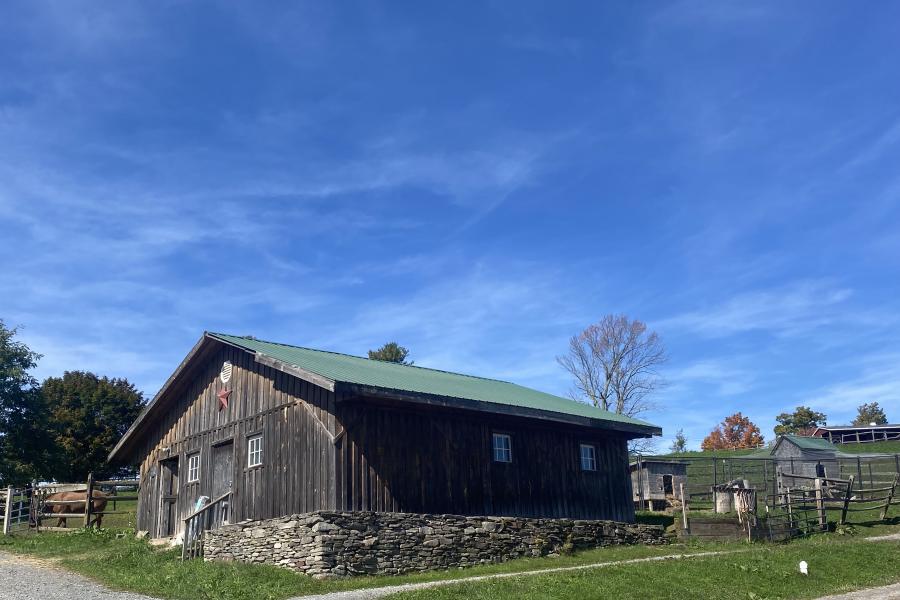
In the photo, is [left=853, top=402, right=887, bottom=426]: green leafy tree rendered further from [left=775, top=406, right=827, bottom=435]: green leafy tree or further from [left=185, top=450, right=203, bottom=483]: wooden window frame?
[left=185, top=450, right=203, bottom=483]: wooden window frame

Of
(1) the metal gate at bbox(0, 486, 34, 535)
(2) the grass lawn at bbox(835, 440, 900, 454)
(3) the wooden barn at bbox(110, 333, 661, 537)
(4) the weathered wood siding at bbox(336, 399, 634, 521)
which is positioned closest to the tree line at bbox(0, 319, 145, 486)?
(1) the metal gate at bbox(0, 486, 34, 535)

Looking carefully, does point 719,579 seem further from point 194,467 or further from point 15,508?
point 15,508

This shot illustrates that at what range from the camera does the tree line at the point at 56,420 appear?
4278 centimetres

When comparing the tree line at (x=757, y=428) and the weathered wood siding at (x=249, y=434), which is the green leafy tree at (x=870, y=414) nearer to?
the tree line at (x=757, y=428)

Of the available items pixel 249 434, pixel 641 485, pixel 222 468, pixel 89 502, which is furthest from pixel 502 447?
pixel 641 485

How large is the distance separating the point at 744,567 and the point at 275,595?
410 inches

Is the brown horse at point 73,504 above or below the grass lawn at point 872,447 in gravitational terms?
below

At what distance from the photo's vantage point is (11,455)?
140 feet

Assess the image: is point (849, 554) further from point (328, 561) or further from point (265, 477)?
point (265, 477)

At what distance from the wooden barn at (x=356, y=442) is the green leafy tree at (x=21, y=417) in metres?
16.9

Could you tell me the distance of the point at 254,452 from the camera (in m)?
23.0

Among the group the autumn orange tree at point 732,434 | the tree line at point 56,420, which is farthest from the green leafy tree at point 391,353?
the autumn orange tree at point 732,434

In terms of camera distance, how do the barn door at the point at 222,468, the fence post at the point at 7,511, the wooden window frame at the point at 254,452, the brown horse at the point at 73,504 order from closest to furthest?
the wooden window frame at the point at 254,452, the barn door at the point at 222,468, the fence post at the point at 7,511, the brown horse at the point at 73,504

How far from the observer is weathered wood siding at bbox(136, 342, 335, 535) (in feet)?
67.9
